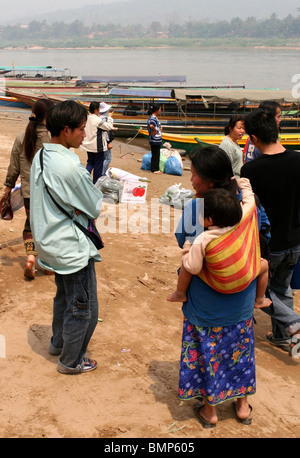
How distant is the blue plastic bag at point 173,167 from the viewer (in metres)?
10.6

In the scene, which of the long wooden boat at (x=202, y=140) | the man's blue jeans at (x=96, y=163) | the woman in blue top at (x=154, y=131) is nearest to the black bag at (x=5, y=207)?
the man's blue jeans at (x=96, y=163)

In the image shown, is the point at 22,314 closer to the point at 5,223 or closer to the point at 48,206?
the point at 48,206

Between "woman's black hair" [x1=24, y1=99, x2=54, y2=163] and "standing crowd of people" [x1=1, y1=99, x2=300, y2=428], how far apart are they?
4.56 ft

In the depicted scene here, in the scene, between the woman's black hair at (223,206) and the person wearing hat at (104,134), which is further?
the person wearing hat at (104,134)

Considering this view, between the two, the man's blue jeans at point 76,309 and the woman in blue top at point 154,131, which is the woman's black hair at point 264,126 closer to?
the man's blue jeans at point 76,309

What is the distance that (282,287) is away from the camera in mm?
3754

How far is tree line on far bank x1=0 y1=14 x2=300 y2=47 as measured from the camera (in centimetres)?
13288

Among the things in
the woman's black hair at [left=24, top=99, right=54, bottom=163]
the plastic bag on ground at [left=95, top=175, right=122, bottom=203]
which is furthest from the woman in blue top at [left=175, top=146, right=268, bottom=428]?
the plastic bag on ground at [left=95, top=175, right=122, bottom=203]

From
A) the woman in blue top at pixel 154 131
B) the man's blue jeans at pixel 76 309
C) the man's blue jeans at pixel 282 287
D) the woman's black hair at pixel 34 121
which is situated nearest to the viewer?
the man's blue jeans at pixel 76 309

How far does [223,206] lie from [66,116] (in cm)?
108

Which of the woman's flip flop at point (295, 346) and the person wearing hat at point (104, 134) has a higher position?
the person wearing hat at point (104, 134)

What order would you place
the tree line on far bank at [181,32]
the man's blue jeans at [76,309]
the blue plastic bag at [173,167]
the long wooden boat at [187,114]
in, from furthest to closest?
the tree line on far bank at [181,32], the long wooden boat at [187,114], the blue plastic bag at [173,167], the man's blue jeans at [76,309]

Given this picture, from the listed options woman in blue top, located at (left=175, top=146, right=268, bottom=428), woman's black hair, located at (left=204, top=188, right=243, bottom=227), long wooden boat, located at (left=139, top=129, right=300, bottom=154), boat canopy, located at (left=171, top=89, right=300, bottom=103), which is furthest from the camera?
boat canopy, located at (left=171, top=89, right=300, bottom=103)

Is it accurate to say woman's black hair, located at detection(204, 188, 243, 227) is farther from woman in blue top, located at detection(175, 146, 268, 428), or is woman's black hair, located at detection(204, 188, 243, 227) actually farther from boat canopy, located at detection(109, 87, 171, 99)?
boat canopy, located at detection(109, 87, 171, 99)
